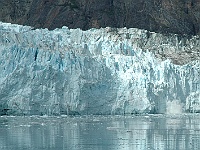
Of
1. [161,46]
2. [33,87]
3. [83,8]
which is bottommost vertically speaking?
[33,87]

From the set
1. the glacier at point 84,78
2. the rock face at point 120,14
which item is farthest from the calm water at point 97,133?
the rock face at point 120,14

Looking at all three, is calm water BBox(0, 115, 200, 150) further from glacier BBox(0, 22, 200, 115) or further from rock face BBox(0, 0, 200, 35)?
rock face BBox(0, 0, 200, 35)

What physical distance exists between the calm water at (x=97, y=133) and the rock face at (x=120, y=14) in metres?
12.7

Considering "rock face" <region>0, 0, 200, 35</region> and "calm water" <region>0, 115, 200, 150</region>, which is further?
"rock face" <region>0, 0, 200, 35</region>

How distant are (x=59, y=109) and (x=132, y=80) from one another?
3125 mm

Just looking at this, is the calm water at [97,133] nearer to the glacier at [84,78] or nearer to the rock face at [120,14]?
the glacier at [84,78]

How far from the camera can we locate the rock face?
35125 mm

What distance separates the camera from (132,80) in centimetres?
2445

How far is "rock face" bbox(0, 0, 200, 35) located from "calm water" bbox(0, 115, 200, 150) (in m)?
12.7

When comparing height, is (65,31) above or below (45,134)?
above

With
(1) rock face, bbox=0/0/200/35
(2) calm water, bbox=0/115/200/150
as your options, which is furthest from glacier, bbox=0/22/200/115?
(1) rock face, bbox=0/0/200/35

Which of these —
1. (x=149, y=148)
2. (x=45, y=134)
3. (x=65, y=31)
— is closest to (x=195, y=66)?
(x=65, y=31)

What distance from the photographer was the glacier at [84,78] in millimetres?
22719

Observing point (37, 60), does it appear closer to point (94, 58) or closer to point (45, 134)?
point (94, 58)
